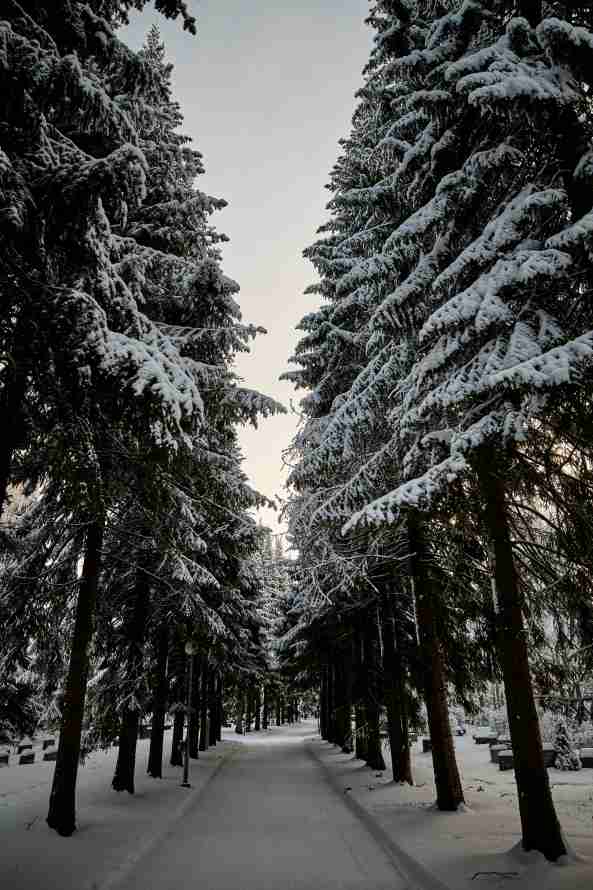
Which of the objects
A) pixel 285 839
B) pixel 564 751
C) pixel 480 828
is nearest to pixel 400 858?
pixel 480 828

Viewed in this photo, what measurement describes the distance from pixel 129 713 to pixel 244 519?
5318mm

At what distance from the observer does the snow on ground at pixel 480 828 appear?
560 centimetres

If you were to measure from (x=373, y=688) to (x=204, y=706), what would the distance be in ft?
41.5

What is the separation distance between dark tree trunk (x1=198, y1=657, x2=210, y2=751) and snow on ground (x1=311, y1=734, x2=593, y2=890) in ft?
30.0

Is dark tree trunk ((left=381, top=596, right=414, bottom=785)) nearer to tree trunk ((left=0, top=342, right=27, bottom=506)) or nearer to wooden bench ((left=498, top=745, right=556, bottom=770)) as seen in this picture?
wooden bench ((left=498, top=745, right=556, bottom=770))

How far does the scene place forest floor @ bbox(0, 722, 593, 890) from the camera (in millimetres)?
5953

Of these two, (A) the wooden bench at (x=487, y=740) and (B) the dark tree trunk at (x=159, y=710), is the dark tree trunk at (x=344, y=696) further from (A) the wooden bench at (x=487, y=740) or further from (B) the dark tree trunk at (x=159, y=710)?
(A) the wooden bench at (x=487, y=740)

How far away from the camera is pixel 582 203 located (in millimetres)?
6121

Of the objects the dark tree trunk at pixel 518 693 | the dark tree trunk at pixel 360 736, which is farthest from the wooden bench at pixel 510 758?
the dark tree trunk at pixel 518 693

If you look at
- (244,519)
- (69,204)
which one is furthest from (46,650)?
(69,204)

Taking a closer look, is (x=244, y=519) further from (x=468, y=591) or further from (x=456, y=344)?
(x=456, y=344)

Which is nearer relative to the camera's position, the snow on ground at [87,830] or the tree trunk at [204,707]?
the snow on ground at [87,830]

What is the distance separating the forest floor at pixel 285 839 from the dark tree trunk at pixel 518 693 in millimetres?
291

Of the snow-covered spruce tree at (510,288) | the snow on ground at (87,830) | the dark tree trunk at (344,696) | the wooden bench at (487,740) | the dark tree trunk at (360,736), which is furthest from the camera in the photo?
the wooden bench at (487,740)
